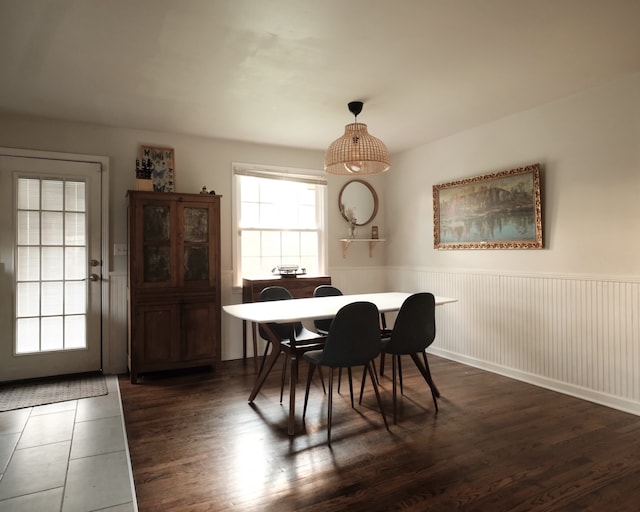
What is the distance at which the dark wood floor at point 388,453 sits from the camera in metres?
1.94

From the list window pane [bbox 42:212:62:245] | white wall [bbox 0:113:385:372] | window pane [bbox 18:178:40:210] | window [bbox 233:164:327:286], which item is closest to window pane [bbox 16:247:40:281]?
window pane [bbox 42:212:62:245]

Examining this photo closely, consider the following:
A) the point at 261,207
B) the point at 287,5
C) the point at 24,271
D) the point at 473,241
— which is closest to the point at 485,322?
the point at 473,241

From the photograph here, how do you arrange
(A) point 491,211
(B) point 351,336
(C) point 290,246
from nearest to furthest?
(B) point 351,336 < (A) point 491,211 < (C) point 290,246

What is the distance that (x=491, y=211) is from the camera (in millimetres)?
3939

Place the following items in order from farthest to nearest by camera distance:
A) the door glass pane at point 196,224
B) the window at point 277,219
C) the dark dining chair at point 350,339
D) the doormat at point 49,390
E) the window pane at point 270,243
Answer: the window pane at point 270,243 → the window at point 277,219 → the door glass pane at point 196,224 → the doormat at point 49,390 → the dark dining chair at point 350,339

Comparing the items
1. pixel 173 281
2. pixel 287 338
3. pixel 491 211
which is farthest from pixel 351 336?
pixel 491 211

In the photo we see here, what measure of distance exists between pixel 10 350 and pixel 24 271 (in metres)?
0.71

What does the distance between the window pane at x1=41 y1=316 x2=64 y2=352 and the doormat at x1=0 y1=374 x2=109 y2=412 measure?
0.30 meters

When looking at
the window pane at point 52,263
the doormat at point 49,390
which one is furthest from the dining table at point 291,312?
the window pane at point 52,263

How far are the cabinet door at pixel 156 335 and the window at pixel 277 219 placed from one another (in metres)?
0.91

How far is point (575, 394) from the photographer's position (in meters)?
3.29

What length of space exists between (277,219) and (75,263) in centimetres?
212

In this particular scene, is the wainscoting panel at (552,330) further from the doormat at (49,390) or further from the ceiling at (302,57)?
the doormat at (49,390)

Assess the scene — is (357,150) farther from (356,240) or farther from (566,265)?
(356,240)
